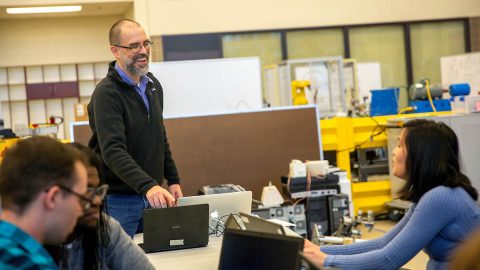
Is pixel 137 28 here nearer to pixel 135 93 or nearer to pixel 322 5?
pixel 135 93

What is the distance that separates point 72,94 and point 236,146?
6.57 m

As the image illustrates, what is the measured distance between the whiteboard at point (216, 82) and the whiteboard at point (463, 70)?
108 inches

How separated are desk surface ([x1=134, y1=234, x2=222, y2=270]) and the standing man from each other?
1.23ft

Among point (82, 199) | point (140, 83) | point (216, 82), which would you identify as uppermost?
point (216, 82)

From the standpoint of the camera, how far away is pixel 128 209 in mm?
3176

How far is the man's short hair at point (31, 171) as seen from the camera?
4.85 feet

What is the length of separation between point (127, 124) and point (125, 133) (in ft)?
0.14

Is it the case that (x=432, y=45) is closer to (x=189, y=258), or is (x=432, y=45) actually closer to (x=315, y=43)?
(x=315, y=43)

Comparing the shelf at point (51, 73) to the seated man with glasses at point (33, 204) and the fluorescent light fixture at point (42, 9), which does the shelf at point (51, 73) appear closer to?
the fluorescent light fixture at point (42, 9)

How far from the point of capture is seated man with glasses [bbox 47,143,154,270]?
179 cm

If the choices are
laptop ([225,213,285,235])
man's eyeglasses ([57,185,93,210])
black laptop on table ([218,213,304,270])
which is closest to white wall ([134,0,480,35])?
laptop ([225,213,285,235])

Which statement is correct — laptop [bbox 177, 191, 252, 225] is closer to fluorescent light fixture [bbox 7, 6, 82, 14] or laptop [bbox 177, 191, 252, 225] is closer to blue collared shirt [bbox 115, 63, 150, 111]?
blue collared shirt [bbox 115, 63, 150, 111]

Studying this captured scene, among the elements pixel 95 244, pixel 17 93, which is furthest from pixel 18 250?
pixel 17 93

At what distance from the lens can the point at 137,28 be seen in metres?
3.27
